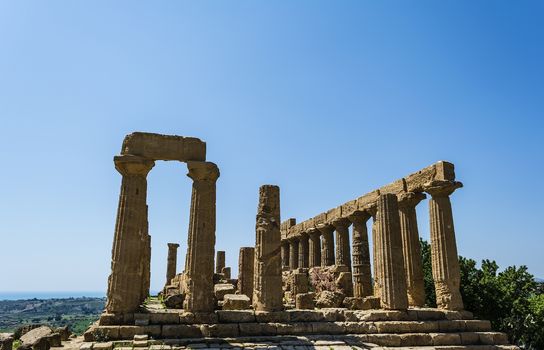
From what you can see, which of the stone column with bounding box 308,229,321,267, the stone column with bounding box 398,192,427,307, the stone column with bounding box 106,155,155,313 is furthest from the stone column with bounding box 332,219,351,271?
the stone column with bounding box 106,155,155,313

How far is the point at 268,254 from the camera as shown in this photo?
15938mm

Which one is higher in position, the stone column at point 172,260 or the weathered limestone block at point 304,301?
the stone column at point 172,260

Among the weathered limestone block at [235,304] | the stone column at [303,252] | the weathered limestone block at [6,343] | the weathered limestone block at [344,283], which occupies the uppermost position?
the stone column at [303,252]

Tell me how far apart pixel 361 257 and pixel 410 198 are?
557 centimetres

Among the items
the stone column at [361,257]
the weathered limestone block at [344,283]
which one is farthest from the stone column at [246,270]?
the stone column at [361,257]

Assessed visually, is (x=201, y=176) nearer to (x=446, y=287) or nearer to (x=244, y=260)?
(x=244, y=260)

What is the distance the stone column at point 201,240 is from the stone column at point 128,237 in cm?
180

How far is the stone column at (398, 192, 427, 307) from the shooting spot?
19.9 m

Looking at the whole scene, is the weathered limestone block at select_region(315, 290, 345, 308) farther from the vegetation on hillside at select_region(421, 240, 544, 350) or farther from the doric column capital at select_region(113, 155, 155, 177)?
the vegetation on hillside at select_region(421, 240, 544, 350)

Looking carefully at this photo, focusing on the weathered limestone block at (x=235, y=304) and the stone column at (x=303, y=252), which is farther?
the stone column at (x=303, y=252)

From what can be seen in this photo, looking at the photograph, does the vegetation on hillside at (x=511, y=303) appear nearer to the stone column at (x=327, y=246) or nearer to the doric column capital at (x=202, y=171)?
the stone column at (x=327, y=246)

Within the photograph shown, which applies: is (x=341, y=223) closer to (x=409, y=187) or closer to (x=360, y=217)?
(x=360, y=217)

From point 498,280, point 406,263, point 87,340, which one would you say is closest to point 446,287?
point 406,263

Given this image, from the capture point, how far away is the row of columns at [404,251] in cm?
1709
